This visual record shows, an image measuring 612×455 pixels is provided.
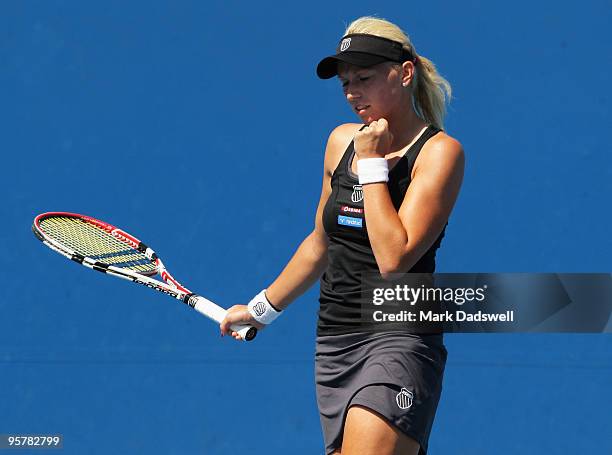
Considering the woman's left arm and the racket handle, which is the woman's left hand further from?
the racket handle

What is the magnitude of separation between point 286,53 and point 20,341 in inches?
66.2

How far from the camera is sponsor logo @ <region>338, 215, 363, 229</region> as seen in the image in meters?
2.56

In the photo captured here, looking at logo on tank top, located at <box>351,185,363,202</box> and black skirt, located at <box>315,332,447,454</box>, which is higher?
logo on tank top, located at <box>351,185,363,202</box>

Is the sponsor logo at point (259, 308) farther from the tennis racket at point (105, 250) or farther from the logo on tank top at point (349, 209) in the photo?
the logo on tank top at point (349, 209)

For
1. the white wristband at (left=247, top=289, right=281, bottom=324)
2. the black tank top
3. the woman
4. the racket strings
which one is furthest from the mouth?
the racket strings

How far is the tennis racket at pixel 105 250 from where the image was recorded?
11.5 ft

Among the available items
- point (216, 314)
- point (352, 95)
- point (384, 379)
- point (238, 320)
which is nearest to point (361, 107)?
point (352, 95)

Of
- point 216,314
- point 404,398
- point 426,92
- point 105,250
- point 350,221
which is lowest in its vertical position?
point 404,398

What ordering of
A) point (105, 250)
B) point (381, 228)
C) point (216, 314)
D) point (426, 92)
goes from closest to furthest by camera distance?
point (381, 228) → point (426, 92) → point (216, 314) → point (105, 250)

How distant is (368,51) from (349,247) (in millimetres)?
449

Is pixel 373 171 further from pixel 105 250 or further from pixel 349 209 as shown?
pixel 105 250

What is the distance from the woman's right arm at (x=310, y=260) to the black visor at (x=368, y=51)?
0.24m

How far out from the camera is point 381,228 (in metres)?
2.42

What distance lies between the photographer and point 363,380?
253cm
